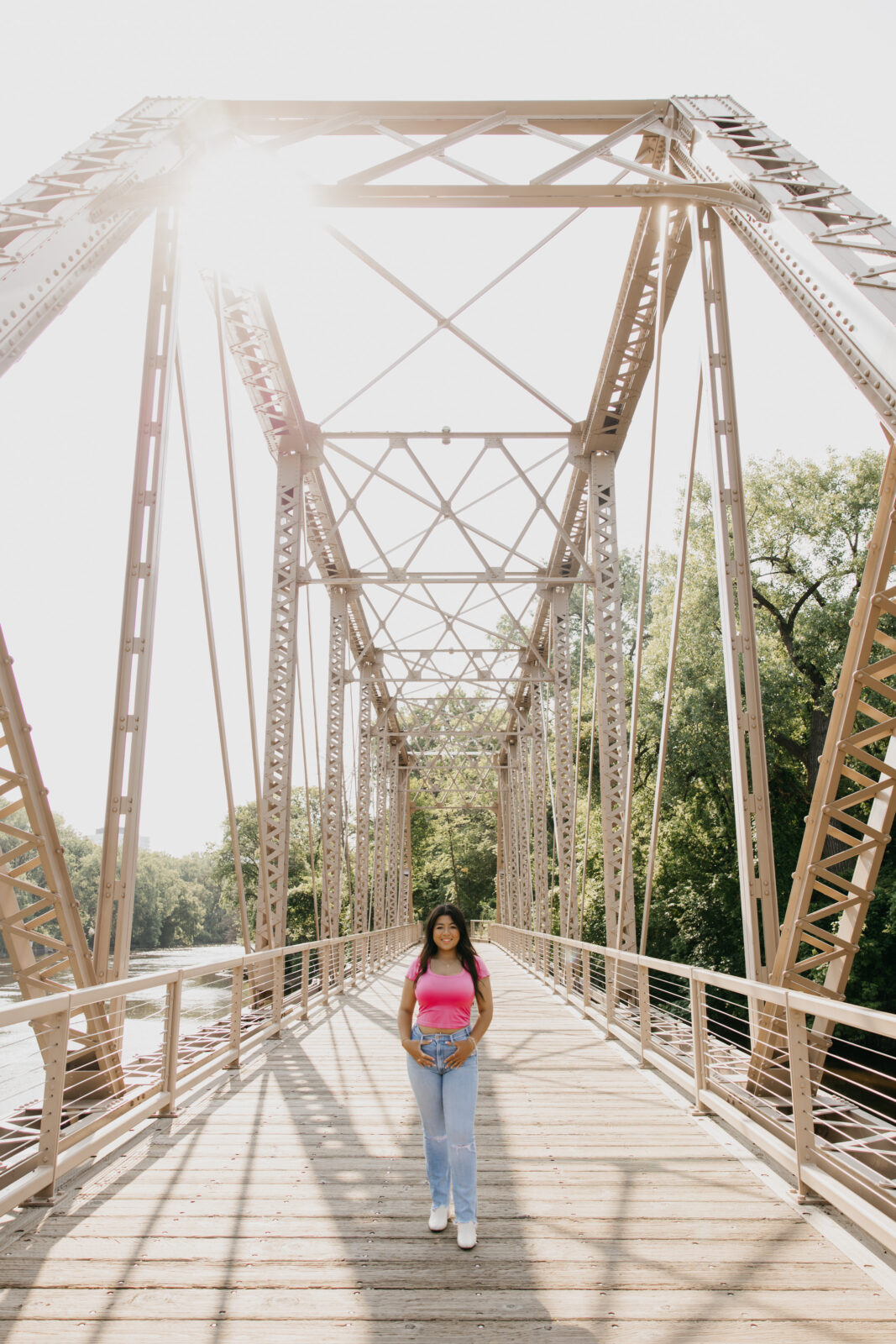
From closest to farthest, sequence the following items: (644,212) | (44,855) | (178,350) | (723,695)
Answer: (44,855) → (178,350) → (644,212) → (723,695)

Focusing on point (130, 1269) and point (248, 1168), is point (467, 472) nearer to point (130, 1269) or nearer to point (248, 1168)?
point (248, 1168)

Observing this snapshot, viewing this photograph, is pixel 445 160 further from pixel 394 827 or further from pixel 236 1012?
pixel 394 827

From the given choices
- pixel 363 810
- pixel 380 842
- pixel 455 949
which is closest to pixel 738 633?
pixel 455 949

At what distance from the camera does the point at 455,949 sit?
3.53m

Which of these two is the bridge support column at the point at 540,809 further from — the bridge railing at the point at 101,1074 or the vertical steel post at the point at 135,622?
the vertical steel post at the point at 135,622

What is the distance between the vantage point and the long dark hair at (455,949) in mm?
3479

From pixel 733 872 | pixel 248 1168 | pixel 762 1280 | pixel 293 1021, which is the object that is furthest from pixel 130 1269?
pixel 733 872

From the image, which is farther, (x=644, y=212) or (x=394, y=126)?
(x=644, y=212)

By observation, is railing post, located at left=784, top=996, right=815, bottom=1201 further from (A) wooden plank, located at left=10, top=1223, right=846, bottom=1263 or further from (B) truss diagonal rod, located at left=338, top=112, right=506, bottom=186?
(B) truss diagonal rod, located at left=338, top=112, right=506, bottom=186

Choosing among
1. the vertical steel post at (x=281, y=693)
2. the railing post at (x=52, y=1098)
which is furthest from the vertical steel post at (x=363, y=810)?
the railing post at (x=52, y=1098)

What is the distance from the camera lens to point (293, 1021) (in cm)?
952

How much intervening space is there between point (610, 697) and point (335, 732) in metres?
6.29

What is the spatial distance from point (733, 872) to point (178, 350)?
1967cm

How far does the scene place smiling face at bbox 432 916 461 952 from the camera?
348cm
